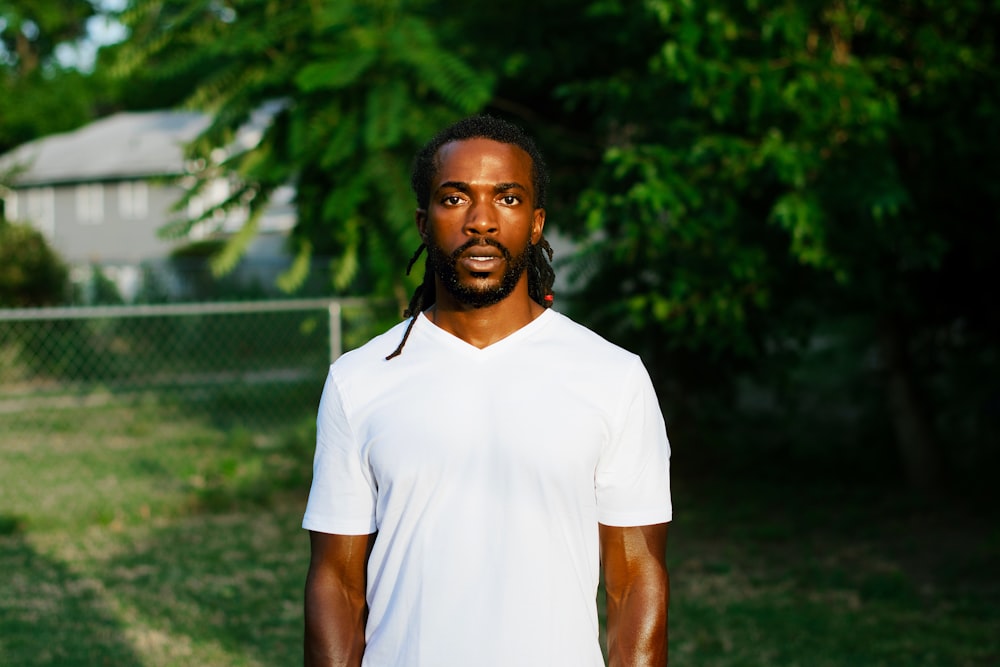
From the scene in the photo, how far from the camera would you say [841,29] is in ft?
20.4

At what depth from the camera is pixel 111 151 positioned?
3584cm

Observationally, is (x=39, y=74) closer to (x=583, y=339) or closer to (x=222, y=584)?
(x=222, y=584)

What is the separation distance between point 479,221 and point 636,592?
2.49 ft

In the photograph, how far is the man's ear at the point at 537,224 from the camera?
2.22 metres

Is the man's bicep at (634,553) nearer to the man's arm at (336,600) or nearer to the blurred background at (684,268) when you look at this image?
the man's arm at (336,600)

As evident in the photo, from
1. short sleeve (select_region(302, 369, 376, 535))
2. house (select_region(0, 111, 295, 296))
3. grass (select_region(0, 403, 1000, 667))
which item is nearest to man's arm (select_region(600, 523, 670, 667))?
short sleeve (select_region(302, 369, 376, 535))

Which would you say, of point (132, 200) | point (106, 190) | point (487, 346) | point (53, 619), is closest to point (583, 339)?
point (487, 346)

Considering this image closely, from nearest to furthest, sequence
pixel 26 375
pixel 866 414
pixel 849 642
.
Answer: pixel 849 642 → pixel 866 414 → pixel 26 375

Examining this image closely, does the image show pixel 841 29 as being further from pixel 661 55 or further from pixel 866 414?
pixel 866 414

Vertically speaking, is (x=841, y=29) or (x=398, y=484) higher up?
(x=841, y=29)

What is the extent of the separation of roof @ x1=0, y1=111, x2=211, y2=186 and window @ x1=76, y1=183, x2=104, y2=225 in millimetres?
479

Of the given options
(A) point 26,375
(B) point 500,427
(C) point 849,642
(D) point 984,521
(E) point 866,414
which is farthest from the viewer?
(A) point 26,375

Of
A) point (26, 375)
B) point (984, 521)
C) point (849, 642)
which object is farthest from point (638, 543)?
point (26, 375)

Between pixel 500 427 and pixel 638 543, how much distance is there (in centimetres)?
37
